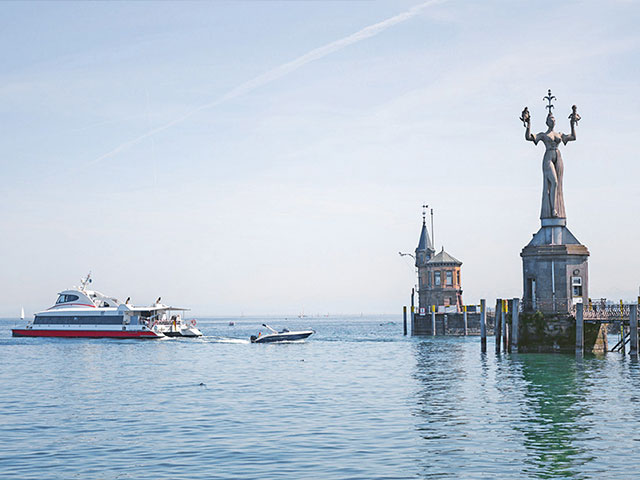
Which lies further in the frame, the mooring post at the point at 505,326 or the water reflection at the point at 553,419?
the mooring post at the point at 505,326

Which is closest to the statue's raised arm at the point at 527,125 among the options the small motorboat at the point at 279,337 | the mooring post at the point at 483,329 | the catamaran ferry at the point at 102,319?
the mooring post at the point at 483,329

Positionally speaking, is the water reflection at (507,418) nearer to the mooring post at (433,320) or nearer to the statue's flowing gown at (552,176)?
the statue's flowing gown at (552,176)

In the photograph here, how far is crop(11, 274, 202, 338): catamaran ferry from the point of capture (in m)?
95.7

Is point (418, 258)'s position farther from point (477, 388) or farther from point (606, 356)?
point (477, 388)

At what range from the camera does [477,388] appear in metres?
40.6

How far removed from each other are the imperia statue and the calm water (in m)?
11.1

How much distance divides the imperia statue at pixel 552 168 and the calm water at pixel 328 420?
1107cm

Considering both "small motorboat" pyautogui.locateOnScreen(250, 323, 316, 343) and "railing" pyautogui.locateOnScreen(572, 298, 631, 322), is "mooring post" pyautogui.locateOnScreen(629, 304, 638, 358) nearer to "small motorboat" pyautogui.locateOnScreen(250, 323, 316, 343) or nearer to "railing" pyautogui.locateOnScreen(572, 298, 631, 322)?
"railing" pyautogui.locateOnScreen(572, 298, 631, 322)

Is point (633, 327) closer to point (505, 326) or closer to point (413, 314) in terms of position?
point (505, 326)

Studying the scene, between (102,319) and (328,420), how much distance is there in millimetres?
71756

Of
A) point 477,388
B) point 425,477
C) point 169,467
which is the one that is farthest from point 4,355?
point 425,477

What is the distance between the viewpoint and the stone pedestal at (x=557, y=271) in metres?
55.6

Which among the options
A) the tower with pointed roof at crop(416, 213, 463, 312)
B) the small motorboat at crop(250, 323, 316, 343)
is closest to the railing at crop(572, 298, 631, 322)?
the small motorboat at crop(250, 323, 316, 343)

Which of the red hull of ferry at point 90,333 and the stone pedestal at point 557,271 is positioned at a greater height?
the stone pedestal at point 557,271
